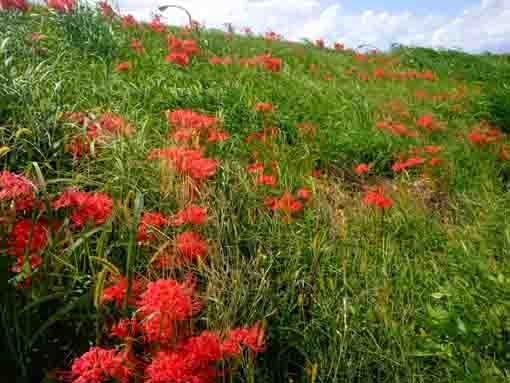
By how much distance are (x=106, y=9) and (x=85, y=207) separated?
15.6ft

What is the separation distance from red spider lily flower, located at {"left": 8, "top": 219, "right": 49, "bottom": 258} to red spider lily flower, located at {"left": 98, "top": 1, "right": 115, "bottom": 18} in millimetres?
4795

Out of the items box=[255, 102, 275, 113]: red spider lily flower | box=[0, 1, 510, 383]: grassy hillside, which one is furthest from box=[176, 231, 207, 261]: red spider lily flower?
box=[255, 102, 275, 113]: red spider lily flower

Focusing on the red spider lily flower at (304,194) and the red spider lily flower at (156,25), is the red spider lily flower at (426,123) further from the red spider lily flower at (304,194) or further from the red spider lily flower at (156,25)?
the red spider lily flower at (156,25)

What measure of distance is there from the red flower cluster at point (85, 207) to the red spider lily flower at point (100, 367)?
0.55m

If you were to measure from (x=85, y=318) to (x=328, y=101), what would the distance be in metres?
3.71

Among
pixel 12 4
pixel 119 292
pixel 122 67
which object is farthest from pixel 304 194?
pixel 12 4

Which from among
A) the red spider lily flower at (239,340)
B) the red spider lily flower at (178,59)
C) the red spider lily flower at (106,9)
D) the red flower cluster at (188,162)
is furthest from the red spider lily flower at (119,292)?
the red spider lily flower at (106,9)

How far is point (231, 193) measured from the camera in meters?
2.23

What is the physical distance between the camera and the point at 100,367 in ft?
4.03

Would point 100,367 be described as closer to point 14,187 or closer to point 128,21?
point 14,187

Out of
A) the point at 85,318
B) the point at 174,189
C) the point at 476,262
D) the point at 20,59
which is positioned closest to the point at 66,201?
the point at 85,318

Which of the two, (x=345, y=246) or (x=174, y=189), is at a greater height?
(x=174, y=189)

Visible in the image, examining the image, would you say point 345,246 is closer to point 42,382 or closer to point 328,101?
point 42,382

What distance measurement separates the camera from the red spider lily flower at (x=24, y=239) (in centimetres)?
148
